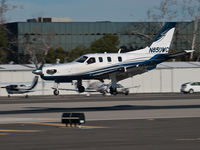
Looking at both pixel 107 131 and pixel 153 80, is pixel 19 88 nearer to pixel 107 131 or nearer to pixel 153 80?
pixel 153 80

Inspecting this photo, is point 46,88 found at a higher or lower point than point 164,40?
lower

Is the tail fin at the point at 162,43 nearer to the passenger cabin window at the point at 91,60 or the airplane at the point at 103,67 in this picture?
the airplane at the point at 103,67

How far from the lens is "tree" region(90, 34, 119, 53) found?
317ft

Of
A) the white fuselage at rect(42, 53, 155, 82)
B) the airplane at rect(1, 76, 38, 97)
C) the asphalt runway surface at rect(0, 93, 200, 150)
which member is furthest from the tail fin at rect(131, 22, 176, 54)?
the airplane at rect(1, 76, 38, 97)

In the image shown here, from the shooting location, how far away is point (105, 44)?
97688 millimetres

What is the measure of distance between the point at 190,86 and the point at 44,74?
35.1 metres

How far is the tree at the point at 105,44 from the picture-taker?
96.8 m

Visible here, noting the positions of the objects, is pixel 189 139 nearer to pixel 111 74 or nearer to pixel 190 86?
pixel 111 74

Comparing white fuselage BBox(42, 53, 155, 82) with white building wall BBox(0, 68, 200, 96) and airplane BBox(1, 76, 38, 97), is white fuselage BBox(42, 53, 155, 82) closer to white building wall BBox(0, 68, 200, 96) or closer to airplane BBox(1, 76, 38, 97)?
airplane BBox(1, 76, 38, 97)

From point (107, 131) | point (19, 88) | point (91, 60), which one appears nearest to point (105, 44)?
point (19, 88)

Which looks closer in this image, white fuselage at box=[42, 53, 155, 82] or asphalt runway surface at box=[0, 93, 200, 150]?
asphalt runway surface at box=[0, 93, 200, 150]

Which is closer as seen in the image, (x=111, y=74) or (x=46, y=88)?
(x=111, y=74)

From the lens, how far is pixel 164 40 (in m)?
40.3

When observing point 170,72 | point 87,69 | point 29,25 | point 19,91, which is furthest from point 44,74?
point 29,25
